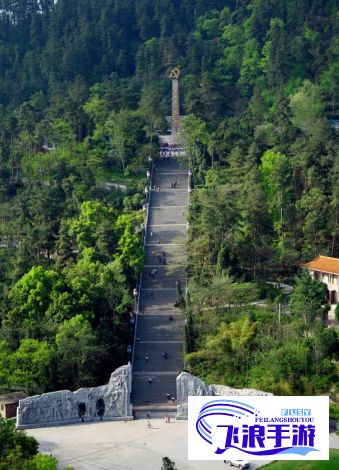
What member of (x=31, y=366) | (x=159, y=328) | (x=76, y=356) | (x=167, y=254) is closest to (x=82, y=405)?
(x=76, y=356)

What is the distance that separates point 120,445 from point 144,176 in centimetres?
2148

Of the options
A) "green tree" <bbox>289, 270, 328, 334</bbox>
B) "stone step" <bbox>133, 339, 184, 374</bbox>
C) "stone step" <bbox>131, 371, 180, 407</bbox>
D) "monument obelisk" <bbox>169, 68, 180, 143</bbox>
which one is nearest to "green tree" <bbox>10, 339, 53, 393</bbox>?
"stone step" <bbox>131, 371, 180, 407</bbox>

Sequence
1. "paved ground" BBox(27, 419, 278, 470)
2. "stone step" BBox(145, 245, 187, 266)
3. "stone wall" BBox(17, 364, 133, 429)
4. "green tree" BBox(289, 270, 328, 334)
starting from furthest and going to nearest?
"stone step" BBox(145, 245, 187, 266)
"green tree" BBox(289, 270, 328, 334)
"stone wall" BBox(17, 364, 133, 429)
"paved ground" BBox(27, 419, 278, 470)

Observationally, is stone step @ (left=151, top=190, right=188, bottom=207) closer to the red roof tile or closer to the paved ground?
the red roof tile

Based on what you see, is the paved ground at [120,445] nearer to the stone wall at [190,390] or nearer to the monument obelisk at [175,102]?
the stone wall at [190,390]

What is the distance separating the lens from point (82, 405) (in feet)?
163

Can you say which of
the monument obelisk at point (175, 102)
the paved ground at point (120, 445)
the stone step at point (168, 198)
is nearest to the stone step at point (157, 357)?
the paved ground at point (120, 445)

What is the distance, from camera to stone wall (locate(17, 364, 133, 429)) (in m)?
49.1

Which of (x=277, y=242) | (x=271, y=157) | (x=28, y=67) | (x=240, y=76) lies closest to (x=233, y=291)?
(x=277, y=242)

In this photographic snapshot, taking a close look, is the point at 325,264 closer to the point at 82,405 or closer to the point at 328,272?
the point at 328,272

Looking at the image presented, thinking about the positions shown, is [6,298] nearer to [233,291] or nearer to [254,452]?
[233,291]

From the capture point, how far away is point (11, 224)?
6084cm

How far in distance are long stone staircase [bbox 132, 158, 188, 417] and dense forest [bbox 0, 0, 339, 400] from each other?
2.67 ft

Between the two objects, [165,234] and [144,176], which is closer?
[165,234]
